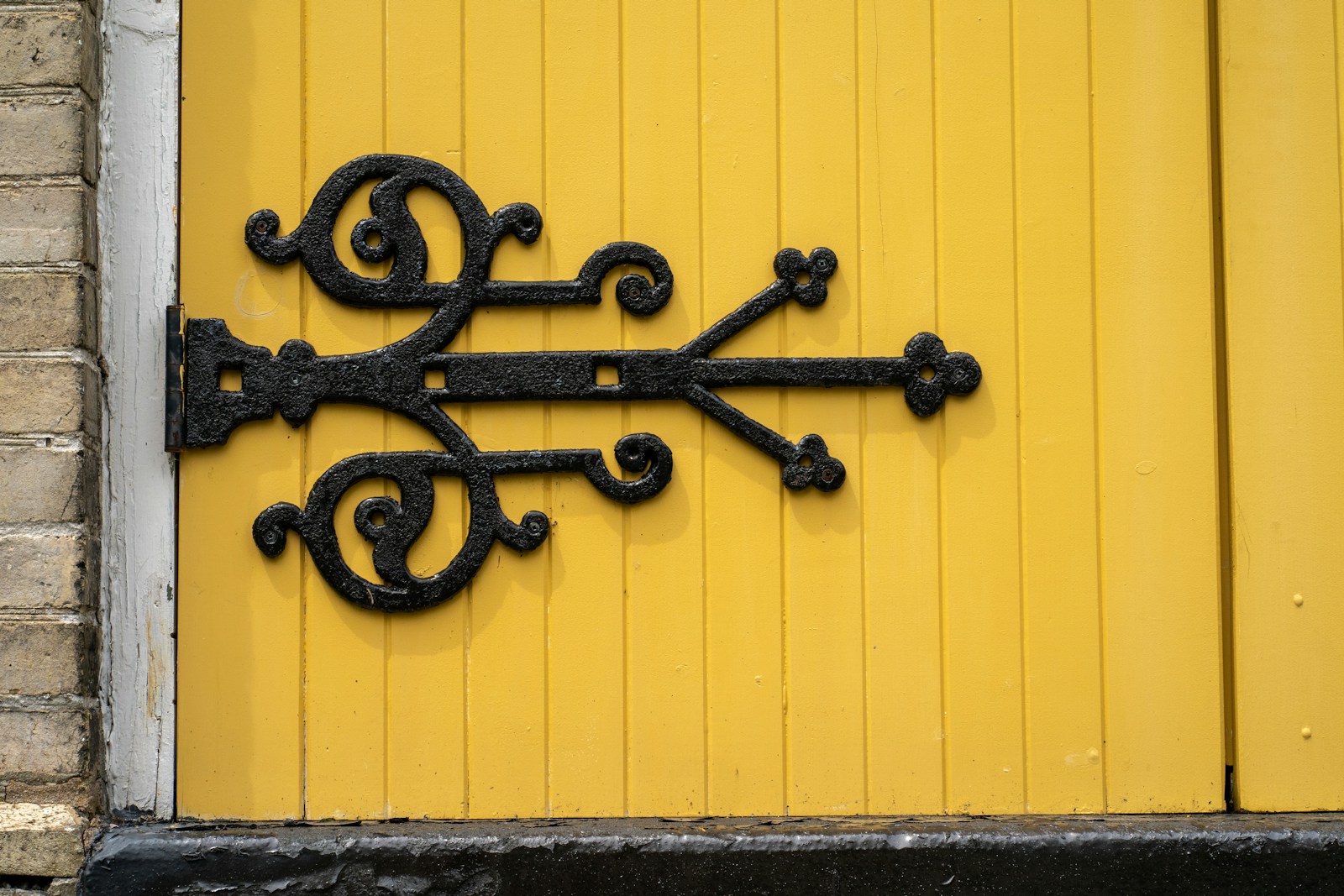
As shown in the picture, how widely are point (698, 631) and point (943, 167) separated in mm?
690

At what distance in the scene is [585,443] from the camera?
4.31 ft

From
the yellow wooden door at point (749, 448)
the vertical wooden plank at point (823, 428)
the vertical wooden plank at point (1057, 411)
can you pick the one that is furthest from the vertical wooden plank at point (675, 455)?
the vertical wooden plank at point (1057, 411)

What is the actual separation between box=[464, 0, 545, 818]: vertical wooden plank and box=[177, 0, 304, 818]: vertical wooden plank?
0.23m

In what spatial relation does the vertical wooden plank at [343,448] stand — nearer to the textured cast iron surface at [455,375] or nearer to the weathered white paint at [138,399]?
the textured cast iron surface at [455,375]

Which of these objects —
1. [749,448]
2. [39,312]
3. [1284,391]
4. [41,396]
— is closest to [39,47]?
[39,312]

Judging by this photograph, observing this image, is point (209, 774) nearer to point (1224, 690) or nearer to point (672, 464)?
point (672, 464)

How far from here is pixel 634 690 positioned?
1.30 m

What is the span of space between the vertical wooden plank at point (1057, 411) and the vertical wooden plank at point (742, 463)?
33 centimetres

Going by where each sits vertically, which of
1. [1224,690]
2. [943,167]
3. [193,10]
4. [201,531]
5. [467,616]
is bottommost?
[1224,690]

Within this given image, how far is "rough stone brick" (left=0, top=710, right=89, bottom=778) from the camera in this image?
46.4 inches

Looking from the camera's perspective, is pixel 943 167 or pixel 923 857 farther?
pixel 943 167

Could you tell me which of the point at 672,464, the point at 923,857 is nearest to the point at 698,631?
the point at 672,464

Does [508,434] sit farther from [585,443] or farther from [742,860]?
[742,860]

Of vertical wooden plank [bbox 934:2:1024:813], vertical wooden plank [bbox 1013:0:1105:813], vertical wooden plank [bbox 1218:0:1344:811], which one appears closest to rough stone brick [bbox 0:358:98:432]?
vertical wooden plank [bbox 934:2:1024:813]
